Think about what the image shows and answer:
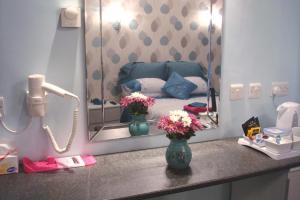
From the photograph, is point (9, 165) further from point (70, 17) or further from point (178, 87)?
point (178, 87)

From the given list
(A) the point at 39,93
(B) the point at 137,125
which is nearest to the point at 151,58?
(B) the point at 137,125

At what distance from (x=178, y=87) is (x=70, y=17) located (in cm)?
73

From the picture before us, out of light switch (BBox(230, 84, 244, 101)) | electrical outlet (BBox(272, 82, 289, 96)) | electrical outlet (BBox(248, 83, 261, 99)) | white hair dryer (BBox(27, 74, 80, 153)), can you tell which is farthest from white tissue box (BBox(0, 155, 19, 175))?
electrical outlet (BBox(272, 82, 289, 96))

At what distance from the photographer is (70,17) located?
1.51 meters

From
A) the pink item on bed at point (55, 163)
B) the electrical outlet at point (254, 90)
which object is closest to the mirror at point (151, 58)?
the pink item on bed at point (55, 163)

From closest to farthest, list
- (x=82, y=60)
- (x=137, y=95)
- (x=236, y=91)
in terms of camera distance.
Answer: (x=82, y=60)
(x=137, y=95)
(x=236, y=91)

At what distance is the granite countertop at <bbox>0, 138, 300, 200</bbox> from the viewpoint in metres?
1.31

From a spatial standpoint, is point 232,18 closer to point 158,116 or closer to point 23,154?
point 158,116

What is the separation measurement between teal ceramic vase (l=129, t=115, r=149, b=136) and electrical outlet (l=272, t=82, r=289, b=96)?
0.94m

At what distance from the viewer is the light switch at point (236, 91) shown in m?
1.98

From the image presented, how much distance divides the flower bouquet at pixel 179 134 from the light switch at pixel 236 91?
556 mm

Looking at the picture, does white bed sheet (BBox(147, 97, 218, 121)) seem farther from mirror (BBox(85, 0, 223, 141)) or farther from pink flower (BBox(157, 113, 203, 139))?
pink flower (BBox(157, 113, 203, 139))

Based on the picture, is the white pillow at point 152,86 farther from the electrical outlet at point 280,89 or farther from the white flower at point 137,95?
the electrical outlet at point 280,89

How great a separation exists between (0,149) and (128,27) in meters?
0.89
